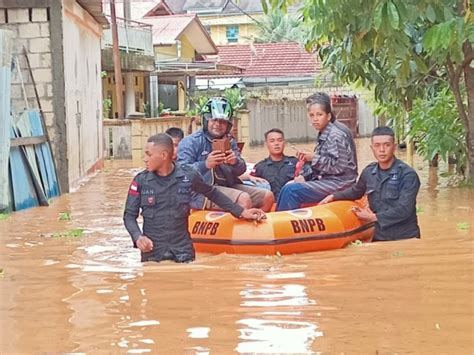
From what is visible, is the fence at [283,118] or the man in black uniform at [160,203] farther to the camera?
the fence at [283,118]

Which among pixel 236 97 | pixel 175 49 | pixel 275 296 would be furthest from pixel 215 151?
pixel 175 49

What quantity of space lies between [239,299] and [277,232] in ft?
6.46

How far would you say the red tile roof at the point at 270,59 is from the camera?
4362 cm

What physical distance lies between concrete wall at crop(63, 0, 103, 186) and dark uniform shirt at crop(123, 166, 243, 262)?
8247mm

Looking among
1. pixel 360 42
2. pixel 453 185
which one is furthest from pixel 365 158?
pixel 360 42

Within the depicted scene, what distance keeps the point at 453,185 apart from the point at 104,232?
6.97m

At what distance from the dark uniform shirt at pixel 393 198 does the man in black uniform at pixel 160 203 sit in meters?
1.84

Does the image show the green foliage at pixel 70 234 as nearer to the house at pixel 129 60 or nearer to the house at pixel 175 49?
the house at pixel 129 60

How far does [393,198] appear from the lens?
8.55 m

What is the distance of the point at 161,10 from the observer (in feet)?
155

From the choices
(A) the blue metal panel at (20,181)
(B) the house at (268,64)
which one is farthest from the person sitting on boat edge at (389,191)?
(B) the house at (268,64)

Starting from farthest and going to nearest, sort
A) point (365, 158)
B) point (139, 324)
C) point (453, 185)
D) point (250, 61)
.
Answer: point (250, 61), point (365, 158), point (453, 185), point (139, 324)

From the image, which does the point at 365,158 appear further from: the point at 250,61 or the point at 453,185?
the point at 250,61

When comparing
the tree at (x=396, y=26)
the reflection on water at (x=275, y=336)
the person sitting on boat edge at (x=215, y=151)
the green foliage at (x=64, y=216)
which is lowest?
the reflection on water at (x=275, y=336)
